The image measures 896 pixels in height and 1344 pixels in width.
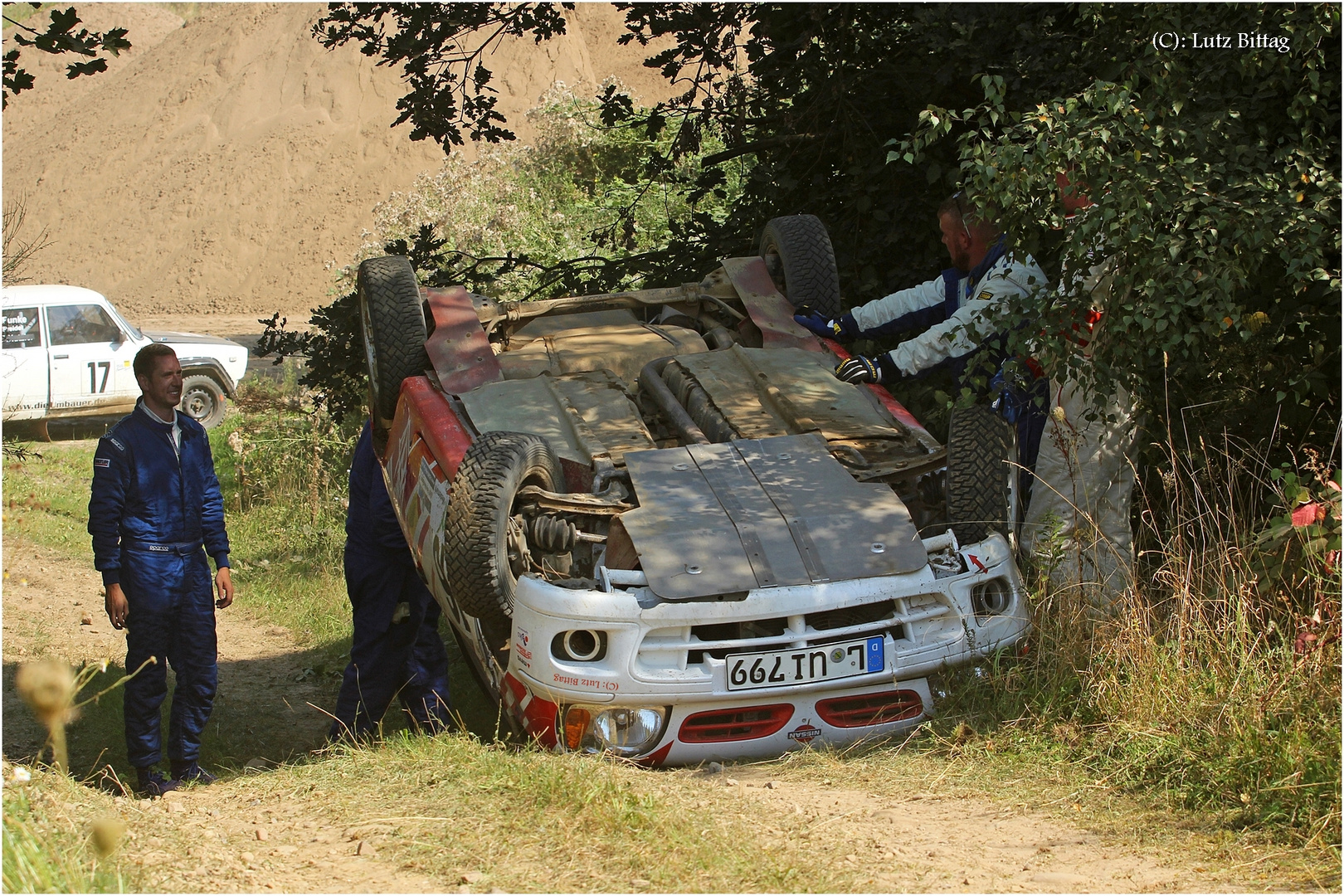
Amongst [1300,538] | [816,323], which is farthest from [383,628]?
[1300,538]

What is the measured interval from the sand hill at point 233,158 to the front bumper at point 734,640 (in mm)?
21789

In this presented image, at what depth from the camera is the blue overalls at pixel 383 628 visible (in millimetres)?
5961

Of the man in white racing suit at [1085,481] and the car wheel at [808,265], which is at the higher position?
the car wheel at [808,265]

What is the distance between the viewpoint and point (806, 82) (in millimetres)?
8695

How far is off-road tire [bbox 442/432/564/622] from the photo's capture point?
15.0 ft

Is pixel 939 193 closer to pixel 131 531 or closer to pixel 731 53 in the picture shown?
pixel 731 53

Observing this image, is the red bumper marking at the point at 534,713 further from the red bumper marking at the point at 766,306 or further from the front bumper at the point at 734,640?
the red bumper marking at the point at 766,306

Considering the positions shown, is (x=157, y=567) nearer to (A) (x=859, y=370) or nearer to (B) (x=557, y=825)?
(B) (x=557, y=825)

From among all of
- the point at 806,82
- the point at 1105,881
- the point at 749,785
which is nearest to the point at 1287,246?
the point at 1105,881

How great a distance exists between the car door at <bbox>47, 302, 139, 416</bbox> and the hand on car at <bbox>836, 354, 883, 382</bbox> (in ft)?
38.3

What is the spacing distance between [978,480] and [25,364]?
13.0 m

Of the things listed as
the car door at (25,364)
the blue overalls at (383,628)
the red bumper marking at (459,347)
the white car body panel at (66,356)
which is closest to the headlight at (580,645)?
the blue overalls at (383,628)

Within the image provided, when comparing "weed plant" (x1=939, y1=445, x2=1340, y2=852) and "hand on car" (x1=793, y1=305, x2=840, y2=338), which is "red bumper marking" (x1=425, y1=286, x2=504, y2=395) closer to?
"hand on car" (x1=793, y1=305, x2=840, y2=338)

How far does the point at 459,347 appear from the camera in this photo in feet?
20.2
